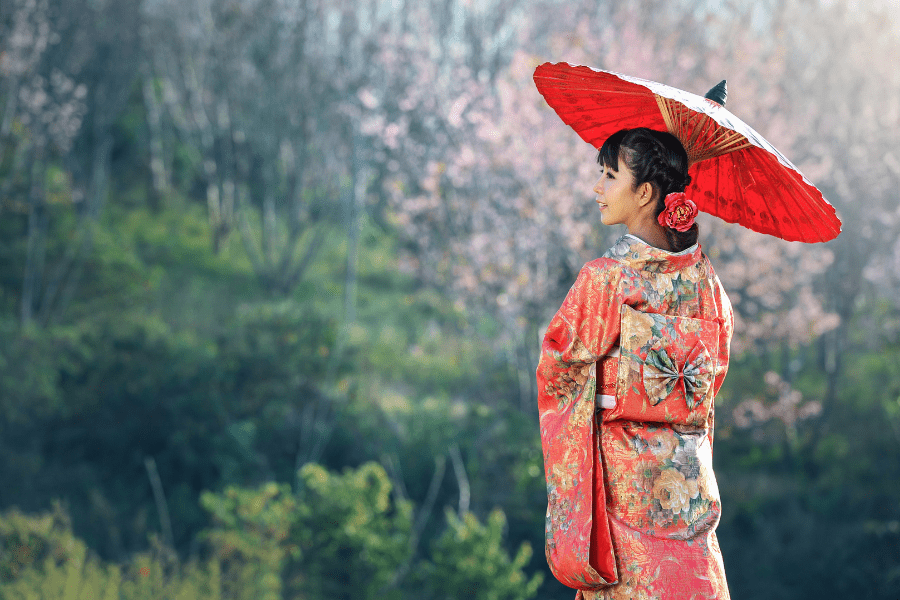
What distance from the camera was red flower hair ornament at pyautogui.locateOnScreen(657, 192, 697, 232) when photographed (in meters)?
1.50

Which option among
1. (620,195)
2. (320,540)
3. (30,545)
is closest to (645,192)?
(620,195)

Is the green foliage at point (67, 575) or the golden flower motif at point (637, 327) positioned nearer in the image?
the golden flower motif at point (637, 327)

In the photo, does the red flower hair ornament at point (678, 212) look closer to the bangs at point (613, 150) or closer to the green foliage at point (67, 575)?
the bangs at point (613, 150)

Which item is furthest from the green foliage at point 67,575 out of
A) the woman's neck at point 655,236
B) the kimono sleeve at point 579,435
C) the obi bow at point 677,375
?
the woman's neck at point 655,236

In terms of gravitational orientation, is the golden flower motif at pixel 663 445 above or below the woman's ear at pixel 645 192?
below

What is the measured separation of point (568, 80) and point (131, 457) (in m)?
4.96

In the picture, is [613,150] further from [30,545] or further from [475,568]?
[30,545]

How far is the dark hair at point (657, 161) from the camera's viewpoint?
154cm

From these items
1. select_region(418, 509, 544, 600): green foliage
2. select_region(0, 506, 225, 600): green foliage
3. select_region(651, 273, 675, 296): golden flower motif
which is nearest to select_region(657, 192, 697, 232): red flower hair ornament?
select_region(651, 273, 675, 296): golden flower motif

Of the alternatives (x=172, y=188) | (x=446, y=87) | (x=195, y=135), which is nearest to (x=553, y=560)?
(x=446, y=87)

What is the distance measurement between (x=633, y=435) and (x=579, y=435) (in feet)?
0.38

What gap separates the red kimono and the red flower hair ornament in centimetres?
7

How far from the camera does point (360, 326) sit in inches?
356

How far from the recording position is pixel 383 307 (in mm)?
Answer: 10000
